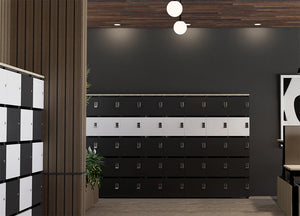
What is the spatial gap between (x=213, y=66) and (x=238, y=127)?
133 cm

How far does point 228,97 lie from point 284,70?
1317 millimetres

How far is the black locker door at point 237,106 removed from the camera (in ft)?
31.4

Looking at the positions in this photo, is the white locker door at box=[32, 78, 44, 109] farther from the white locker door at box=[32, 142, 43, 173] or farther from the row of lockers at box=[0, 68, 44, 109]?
the white locker door at box=[32, 142, 43, 173]

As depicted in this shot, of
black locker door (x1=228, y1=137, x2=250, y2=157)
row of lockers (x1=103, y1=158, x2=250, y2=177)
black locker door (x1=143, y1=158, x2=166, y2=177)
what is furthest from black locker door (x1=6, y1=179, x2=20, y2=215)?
black locker door (x1=228, y1=137, x2=250, y2=157)

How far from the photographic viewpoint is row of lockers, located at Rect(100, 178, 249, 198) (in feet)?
31.4

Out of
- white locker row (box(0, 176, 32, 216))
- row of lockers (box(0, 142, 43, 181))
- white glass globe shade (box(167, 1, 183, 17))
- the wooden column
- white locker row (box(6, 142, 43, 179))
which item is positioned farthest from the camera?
the wooden column

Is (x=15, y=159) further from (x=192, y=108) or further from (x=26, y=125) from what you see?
(x=192, y=108)

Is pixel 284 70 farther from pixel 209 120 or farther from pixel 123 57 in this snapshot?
pixel 123 57

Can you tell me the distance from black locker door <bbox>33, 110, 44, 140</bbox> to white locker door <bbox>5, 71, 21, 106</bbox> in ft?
1.64

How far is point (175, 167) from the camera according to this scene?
377 inches

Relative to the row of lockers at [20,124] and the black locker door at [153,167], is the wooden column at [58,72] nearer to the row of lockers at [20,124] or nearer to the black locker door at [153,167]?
the row of lockers at [20,124]

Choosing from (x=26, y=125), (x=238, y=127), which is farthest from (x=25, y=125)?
(x=238, y=127)

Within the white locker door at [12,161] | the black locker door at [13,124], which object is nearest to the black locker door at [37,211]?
the white locker door at [12,161]

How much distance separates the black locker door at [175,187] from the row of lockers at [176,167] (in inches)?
4.3
